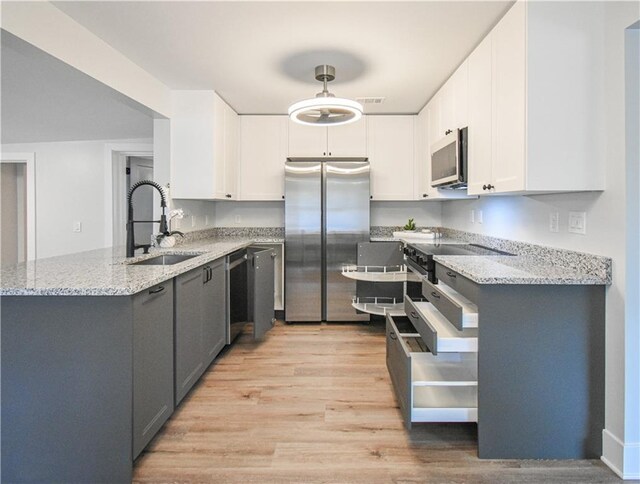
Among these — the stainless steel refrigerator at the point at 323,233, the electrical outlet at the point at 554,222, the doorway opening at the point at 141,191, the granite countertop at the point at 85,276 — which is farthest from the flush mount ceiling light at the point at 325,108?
the doorway opening at the point at 141,191

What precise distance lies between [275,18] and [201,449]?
2296mm

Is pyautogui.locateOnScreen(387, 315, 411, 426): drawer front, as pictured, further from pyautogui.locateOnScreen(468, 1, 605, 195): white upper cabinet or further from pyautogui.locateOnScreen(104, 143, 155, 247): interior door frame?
pyautogui.locateOnScreen(104, 143, 155, 247): interior door frame

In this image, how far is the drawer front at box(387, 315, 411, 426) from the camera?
1.92 m

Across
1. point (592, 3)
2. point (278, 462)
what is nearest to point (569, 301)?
point (592, 3)

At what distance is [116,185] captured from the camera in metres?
4.60

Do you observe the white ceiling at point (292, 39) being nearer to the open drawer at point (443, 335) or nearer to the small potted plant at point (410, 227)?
the small potted plant at point (410, 227)

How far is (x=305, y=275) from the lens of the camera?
13.7 ft

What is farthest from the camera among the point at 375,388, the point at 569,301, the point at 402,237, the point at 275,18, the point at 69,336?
the point at 402,237

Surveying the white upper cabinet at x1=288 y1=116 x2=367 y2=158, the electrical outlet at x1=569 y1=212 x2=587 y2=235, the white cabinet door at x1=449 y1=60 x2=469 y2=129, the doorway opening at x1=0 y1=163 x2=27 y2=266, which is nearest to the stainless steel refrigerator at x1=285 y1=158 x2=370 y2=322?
the white upper cabinet at x1=288 y1=116 x2=367 y2=158

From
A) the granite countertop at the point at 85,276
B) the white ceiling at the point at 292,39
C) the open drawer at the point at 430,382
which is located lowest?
the open drawer at the point at 430,382

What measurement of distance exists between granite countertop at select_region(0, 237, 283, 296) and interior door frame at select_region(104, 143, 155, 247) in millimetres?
2024

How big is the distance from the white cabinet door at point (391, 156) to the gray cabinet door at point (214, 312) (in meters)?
2.04

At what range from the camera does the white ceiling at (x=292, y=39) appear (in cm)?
213

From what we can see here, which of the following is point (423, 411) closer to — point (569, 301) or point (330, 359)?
point (569, 301)
